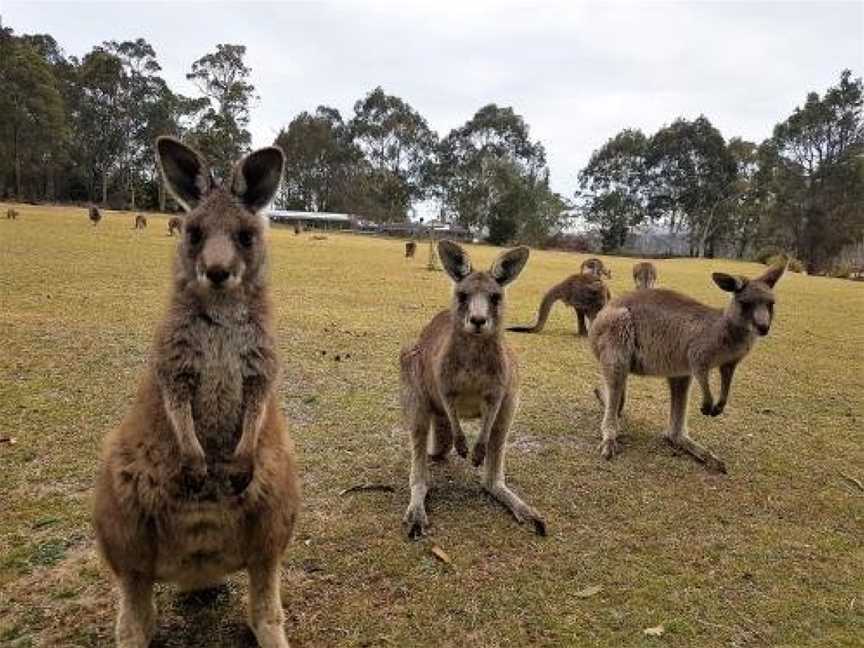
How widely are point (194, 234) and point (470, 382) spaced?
1737 millimetres

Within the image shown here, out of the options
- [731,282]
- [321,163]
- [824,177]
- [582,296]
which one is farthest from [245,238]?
[321,163]

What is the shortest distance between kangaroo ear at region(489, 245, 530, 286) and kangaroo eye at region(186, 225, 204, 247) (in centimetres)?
199

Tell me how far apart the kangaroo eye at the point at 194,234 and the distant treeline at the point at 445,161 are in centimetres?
4131

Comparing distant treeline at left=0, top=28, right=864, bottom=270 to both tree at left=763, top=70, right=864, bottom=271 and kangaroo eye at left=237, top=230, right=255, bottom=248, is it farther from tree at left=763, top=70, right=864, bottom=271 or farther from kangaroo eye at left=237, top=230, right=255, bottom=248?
kangaroo eye at left=237, top=230, right=255, bottom=248

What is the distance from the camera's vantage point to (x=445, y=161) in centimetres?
6278

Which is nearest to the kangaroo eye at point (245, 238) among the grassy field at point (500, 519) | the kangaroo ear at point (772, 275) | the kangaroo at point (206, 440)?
the kangaroo at point (206, 440)

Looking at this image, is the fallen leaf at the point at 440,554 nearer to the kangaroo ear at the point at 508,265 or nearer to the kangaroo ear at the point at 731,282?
the kangaroo ear at the point at 508,265

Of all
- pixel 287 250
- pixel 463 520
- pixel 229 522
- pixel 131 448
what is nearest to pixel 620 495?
pixel 463 520

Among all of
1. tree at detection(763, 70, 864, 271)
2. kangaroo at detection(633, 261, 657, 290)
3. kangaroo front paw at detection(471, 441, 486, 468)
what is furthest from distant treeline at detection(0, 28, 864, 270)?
kangaroo front paw at detection(471, 441, 486, 468)

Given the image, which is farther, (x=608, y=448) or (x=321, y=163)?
(x=321, y=163)

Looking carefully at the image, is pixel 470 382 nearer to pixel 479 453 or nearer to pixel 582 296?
pixel 479 453

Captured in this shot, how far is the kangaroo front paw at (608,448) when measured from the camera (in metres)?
4.55

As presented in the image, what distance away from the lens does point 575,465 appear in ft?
14.4

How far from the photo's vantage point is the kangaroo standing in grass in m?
3.67
